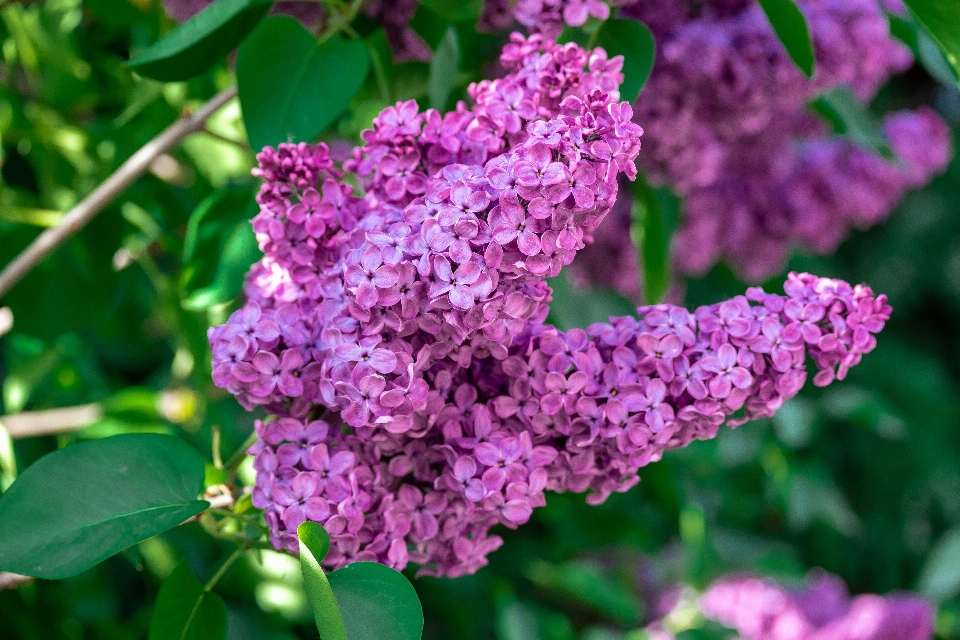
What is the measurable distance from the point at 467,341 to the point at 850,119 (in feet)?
2.14

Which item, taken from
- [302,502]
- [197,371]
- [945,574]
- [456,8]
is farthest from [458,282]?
[945,574]

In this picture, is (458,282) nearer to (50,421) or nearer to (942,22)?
(942,22)

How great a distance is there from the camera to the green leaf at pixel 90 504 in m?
0.49

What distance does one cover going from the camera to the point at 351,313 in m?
0.50

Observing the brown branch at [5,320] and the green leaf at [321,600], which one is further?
the brown branch at [5,320]

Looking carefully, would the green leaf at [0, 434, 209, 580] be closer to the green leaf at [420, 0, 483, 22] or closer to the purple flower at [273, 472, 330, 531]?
the purple flower at [273, 472, 330, 531]

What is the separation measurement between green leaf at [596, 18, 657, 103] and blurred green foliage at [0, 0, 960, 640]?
0.11 meters

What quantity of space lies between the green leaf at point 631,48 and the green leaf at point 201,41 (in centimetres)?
24

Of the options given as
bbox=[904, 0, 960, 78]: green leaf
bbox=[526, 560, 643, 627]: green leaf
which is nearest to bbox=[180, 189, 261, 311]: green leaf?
bbox=[904, 0, 960, 78]: green leaf

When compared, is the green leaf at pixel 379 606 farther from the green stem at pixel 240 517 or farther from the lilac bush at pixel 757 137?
the lilac bush at pixel 757 137

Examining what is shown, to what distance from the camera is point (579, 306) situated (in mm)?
1030

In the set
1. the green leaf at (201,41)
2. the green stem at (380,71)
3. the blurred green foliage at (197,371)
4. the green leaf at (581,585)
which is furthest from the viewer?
the green leaf at (581,585)

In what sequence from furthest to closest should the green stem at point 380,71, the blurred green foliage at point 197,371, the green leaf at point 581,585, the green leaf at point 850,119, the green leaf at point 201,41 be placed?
the green leaf at point 581,585 < the green leaf at point 850,119 < the blurred green foliage at point 197,371 < the green stem at point 380,71 < the green leaf at point 201,41

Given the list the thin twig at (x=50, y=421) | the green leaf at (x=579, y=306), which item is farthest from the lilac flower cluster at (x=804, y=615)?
the thin twig at (x=50, y=421)
